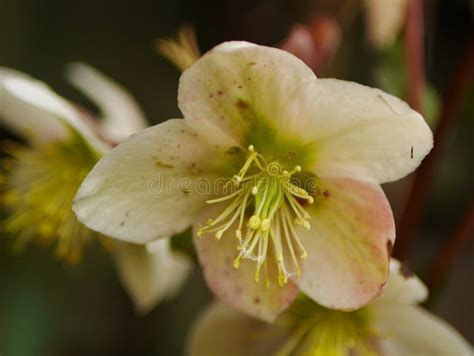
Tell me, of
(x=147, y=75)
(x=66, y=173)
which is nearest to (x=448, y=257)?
(x=66, y=173)

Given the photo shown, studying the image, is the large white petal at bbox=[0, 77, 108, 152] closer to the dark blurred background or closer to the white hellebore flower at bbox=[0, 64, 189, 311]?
the white hellebore flower at bbox=[0, 64, 189, 311]

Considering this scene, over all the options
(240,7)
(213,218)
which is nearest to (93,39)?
(240,7)

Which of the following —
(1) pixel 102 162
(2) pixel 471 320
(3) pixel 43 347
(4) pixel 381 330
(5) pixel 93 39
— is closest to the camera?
(1) pixel 102 162

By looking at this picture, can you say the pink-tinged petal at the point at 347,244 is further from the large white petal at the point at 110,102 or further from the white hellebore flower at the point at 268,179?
the large white petal at the point at 110,102

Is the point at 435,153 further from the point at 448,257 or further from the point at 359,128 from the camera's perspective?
the point at 359,128

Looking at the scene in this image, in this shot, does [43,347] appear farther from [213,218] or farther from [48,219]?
[213,218]

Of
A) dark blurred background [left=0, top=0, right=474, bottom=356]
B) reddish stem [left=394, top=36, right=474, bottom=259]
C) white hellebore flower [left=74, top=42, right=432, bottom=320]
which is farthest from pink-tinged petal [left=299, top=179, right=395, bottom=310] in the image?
dark blurred background [left=0, top=0, right=474, bottom=356]
